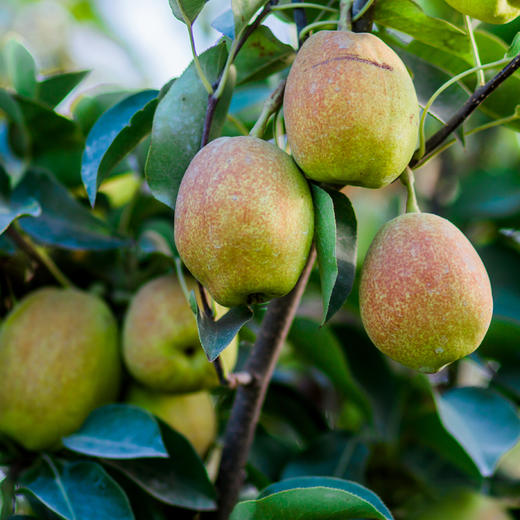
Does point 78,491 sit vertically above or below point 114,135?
below

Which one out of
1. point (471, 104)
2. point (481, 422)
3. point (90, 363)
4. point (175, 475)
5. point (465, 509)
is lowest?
point (465, 509)

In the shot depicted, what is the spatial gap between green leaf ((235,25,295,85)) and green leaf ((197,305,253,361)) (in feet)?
1.01

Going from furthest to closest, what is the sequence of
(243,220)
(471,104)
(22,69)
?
(22,69), (471,104), (243,220)

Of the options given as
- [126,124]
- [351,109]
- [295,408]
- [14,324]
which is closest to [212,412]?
[295,408]

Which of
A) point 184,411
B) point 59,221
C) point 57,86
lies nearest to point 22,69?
point 57,86

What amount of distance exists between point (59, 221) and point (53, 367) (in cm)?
22

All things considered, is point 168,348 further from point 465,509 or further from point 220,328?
point 465,509

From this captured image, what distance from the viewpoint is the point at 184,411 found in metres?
0.89

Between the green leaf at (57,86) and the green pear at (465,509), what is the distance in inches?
34.9

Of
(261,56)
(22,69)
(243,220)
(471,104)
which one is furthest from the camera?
(22,69)

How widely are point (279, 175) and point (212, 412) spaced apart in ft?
1.72

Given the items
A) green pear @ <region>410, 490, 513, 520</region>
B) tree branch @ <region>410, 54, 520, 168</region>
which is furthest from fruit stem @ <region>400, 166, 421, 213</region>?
green pear @ <region>410, 490, 513, 520</region>

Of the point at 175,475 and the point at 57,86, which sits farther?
the point at 57,86

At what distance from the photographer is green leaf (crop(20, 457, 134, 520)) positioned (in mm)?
690
